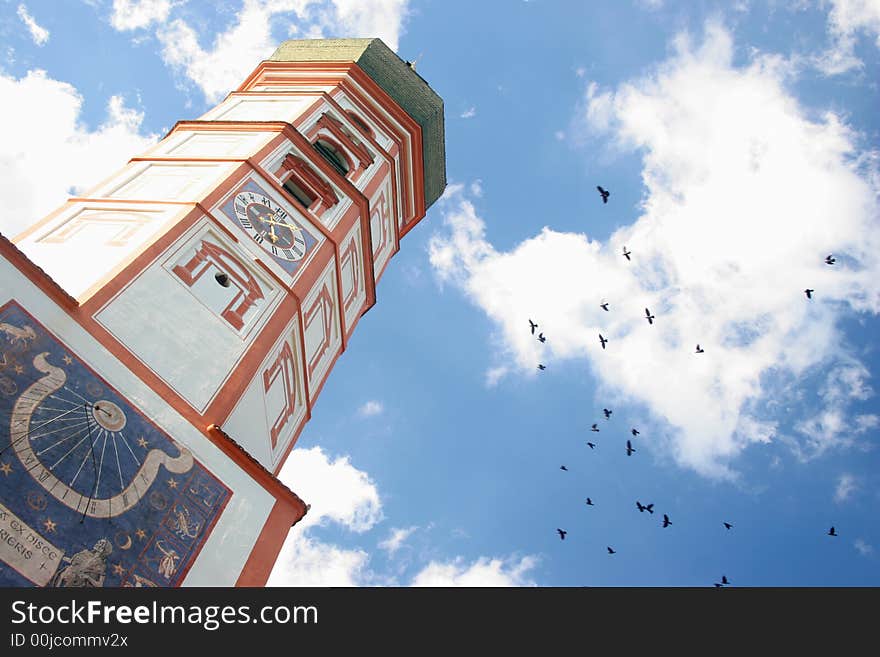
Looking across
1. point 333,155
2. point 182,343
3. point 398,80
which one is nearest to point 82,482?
point 182,343

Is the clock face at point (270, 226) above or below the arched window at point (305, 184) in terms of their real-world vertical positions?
below

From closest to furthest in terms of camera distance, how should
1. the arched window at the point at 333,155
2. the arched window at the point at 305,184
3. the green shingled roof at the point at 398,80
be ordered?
the arched window at the point at 305,184 → the arched window at the point at 333,155 → the green shingled roof at the point at 398,80

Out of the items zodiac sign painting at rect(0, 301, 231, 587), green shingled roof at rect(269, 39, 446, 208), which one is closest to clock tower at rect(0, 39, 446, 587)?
zodiac sign painting at rect(0, 301, 231, 587)

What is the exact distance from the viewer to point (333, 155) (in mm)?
17812

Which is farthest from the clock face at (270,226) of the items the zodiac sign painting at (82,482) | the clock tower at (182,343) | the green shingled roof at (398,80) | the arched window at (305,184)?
the green shingled roof at (398,80)

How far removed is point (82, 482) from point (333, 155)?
481 inches

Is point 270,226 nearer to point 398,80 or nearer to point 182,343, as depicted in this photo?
point 182,343

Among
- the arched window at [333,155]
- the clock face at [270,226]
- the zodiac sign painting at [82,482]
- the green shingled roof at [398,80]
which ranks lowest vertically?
the zodiac sign painting at [82,482]

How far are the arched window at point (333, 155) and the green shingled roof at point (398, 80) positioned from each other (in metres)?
4.47

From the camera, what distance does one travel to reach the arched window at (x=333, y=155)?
1753cm

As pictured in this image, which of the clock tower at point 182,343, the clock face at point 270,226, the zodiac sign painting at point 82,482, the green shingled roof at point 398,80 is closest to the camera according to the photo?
the zodiac sign painting at point 82,482

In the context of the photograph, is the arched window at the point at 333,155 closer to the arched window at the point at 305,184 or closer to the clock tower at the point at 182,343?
the clock tower at the point at 182,343
